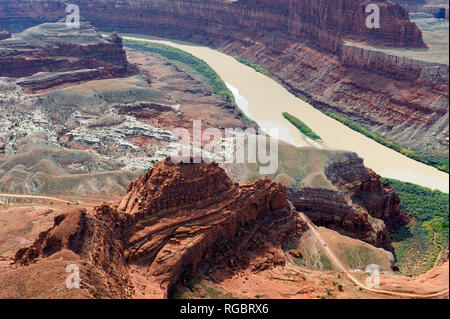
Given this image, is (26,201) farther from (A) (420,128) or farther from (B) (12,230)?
(A) (420,128)

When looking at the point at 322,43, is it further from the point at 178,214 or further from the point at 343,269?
the point at 178,214

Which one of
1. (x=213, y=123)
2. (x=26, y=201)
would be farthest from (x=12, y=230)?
(x=213, y=123)

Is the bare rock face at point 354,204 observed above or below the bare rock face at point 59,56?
below

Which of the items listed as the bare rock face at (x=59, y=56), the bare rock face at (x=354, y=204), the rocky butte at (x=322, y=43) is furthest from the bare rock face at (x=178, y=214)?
the bare rock face at (x=59, y=56)

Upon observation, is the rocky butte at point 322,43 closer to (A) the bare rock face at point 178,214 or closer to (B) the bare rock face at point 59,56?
(B) the bare rock face at point 59,56

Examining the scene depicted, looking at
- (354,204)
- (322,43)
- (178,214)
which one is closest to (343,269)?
(354,204)

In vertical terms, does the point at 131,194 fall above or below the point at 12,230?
above
